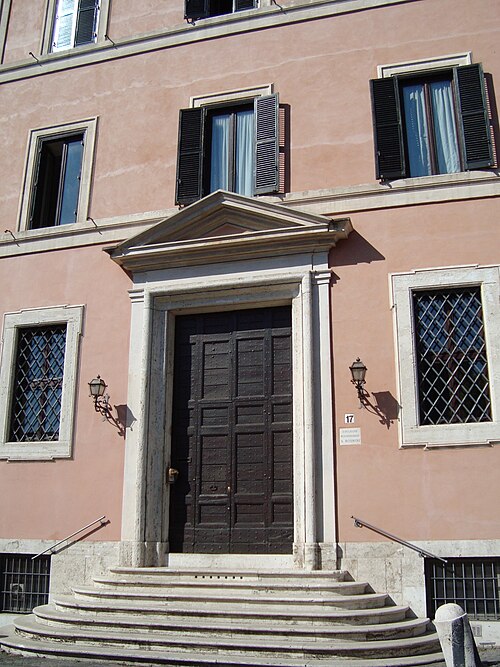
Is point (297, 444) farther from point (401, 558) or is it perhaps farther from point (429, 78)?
point (429, 78)

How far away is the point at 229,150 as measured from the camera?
10.7 meters

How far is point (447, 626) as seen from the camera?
218 inches

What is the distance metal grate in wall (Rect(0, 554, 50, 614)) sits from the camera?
9.52 meters

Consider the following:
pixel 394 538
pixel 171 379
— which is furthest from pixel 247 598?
pixel 171 379

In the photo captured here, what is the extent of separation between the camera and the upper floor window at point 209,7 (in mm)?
11328

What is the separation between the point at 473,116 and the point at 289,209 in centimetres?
259

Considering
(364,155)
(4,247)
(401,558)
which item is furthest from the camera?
(4,247)

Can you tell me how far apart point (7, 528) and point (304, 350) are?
14.8ft

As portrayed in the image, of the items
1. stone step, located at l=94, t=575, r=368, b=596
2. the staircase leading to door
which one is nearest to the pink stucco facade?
stone step, located at l=94, t=575, r=368, b=596

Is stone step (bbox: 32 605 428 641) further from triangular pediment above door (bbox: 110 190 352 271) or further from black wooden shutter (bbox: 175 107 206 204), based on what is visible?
black wooden shutter (bbox: 175 107 206 204)

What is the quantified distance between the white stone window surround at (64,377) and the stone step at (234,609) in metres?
2.30

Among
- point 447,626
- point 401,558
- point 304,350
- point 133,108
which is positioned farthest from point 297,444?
point 133,108

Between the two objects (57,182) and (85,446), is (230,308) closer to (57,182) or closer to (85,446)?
(85,446)

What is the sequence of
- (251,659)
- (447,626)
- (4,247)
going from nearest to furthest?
(447,626) → (251,659) → (4,247)
